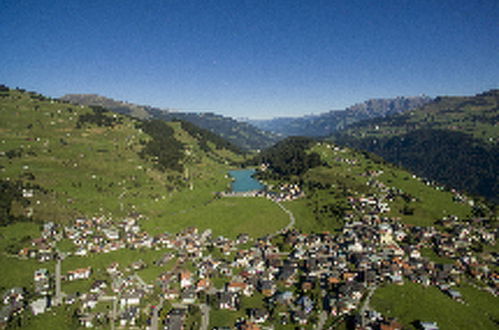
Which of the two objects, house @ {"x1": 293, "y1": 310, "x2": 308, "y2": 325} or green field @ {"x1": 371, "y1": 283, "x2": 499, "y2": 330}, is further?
green field @ {"x1": 371, "y1": 283, "x2": 499, "y2": 330}

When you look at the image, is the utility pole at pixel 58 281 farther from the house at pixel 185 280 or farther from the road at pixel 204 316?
the road at pixel 204 316

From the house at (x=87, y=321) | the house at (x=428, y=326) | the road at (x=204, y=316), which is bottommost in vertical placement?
the road at (x=204, y=316)

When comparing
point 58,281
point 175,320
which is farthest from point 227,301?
point 58,281

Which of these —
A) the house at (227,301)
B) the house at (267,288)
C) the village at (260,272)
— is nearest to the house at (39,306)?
the village at (260,272)

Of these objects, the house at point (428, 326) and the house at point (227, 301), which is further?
the house at point (227, 301)

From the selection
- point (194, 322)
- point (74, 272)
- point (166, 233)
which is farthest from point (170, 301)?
point (166, 233)

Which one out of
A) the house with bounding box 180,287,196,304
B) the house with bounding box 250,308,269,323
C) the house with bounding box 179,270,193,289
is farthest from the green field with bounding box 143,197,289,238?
the house with bounding box 250,308,269,323

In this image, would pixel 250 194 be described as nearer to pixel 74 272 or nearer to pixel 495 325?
pixel 74 272

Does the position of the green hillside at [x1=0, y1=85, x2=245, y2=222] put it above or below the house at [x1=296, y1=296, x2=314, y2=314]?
above

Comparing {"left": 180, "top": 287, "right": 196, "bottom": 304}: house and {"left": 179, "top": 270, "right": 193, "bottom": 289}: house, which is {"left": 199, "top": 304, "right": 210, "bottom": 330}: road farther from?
A: {"left": 179, "top": 270, "right": 193, "bottom": 289}: house
